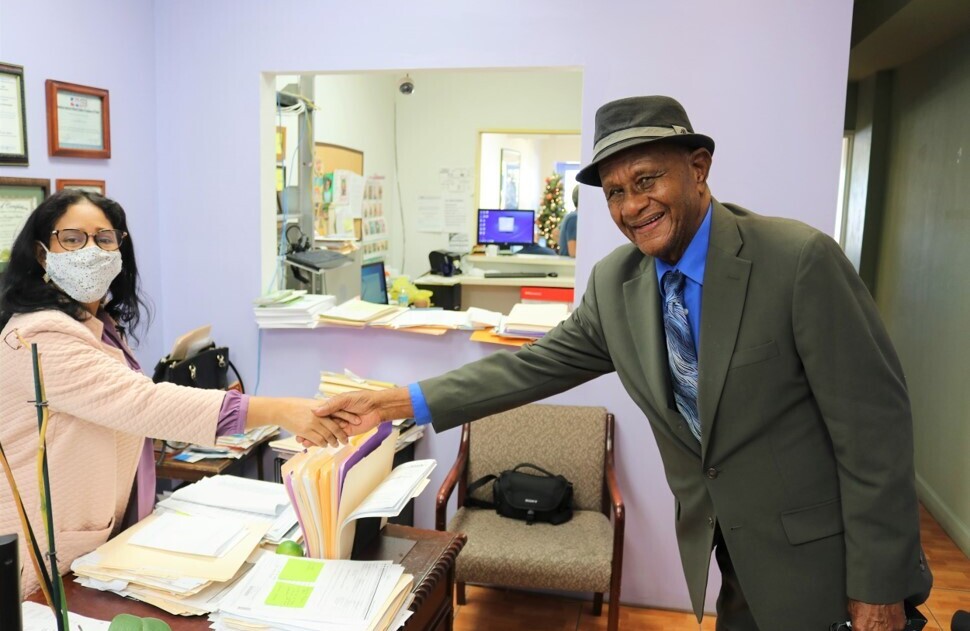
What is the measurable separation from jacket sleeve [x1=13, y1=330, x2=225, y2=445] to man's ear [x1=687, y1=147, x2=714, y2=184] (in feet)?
3.68

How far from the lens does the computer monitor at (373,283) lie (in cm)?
464

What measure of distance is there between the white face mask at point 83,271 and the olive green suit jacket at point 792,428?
4.10 feet

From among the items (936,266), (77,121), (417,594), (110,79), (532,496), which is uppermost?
(110,79)

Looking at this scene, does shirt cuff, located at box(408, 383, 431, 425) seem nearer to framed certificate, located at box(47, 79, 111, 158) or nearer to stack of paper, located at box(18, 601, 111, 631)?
stack of paper, located at box(18, 601, 111, 631)

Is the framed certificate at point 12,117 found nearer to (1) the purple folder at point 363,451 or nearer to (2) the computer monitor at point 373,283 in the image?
(1) the purple folder at point 363,451

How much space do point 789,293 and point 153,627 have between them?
117 cm

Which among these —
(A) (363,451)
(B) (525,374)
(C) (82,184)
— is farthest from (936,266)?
(C) (82,184)

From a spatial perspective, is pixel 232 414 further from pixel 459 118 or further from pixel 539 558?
pixel 459 118

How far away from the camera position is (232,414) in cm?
173

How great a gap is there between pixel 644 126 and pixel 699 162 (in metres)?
0.16

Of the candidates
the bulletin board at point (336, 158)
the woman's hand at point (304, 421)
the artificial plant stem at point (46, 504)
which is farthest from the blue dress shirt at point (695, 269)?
the bulletin board at point (336, 158)

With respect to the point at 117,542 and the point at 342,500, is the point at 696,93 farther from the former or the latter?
the point at 117,542

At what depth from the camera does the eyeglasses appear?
1797 millimetres

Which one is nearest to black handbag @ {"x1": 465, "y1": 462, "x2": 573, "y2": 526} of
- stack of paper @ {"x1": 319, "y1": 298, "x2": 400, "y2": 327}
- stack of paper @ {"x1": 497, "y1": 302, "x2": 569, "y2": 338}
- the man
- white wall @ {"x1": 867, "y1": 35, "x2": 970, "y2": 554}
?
stack of paper @ {"x1": 497, "y1": 302, "x2": 569, "y2": 338}
